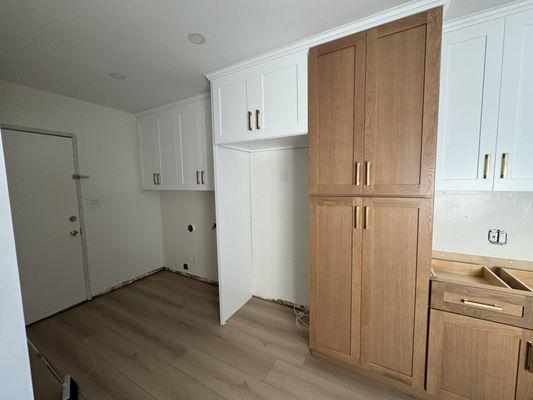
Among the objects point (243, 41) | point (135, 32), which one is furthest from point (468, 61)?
point (135, 32)

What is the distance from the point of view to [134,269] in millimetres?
3146

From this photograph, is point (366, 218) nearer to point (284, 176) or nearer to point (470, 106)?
point (470, 106)

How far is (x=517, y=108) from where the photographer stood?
4.22ft

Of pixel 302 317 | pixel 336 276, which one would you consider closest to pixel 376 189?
pixel 336 276

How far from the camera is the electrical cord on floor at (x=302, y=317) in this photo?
2.12 m

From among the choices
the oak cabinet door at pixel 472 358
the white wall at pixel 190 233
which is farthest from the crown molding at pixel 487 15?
the white wall at pixel 190 233

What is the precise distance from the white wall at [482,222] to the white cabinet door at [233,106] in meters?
1.72

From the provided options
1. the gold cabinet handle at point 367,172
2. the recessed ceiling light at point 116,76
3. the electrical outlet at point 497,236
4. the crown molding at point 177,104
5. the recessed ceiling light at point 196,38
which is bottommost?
the electrical outlet at point 497,236

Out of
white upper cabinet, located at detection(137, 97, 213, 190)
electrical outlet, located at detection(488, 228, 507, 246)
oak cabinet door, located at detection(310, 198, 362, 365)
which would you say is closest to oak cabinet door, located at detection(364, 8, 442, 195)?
oak cabinet door, located at detection(310, 198, 362, 365)

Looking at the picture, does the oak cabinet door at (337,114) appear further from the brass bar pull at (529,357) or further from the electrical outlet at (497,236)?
the brass bar pull at (529,357)

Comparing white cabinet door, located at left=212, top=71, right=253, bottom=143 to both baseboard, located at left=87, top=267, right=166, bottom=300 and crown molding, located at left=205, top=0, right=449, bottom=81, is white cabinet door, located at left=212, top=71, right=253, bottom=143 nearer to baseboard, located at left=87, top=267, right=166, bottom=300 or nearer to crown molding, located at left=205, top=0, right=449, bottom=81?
Result: crown molding, located at left=205, top=0, right=449, bottom=81

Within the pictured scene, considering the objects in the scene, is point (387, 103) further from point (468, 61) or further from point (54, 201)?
point (54, 201)

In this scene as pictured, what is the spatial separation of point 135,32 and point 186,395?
101 inches

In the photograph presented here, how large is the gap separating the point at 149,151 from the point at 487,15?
347 cm
